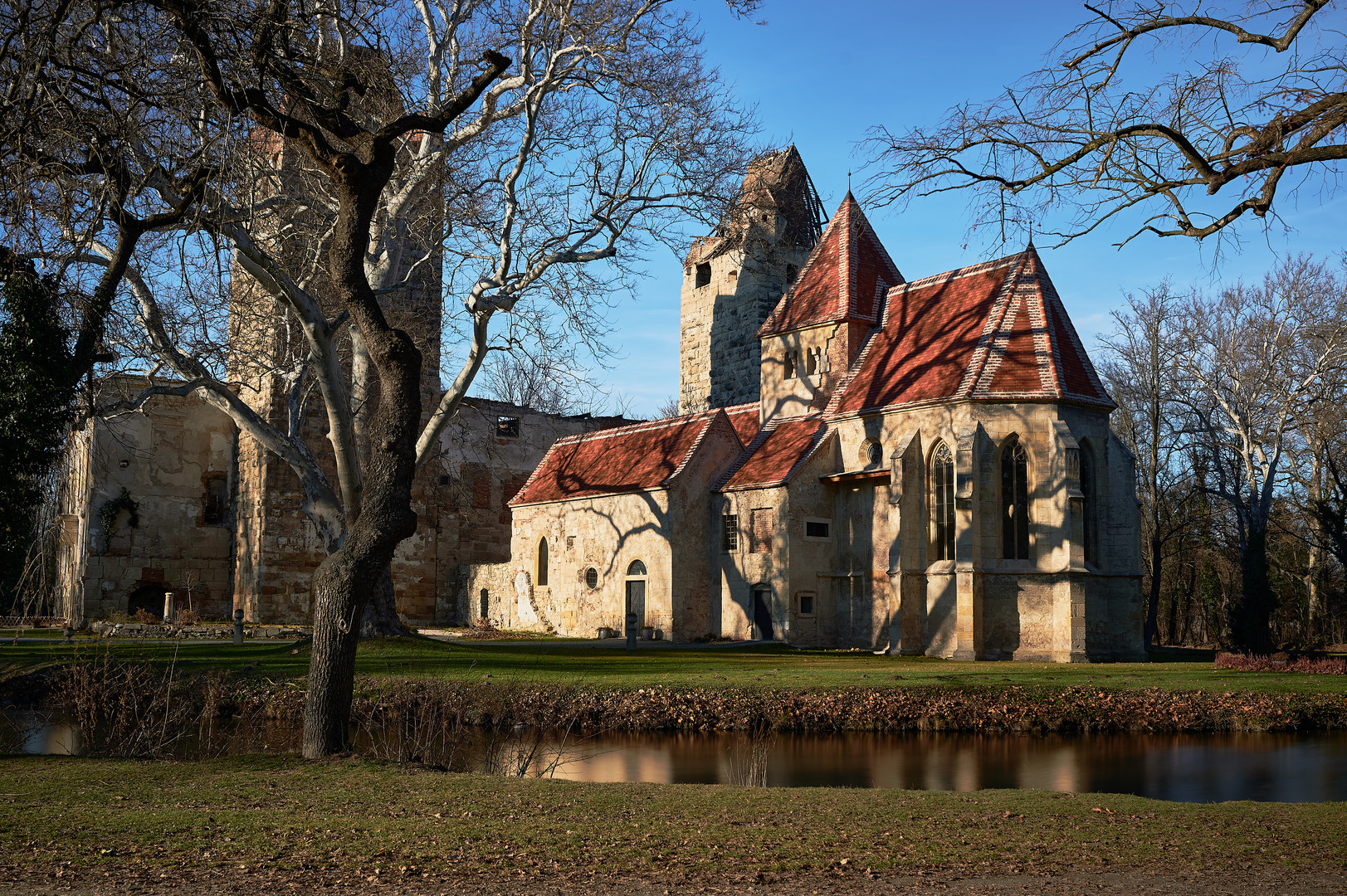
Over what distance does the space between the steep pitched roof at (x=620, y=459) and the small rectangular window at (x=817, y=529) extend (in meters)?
4.21

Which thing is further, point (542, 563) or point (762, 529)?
point (542, 563)

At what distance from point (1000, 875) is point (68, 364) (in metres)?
9.83

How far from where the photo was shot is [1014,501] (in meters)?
27.4

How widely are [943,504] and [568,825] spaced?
21850mm

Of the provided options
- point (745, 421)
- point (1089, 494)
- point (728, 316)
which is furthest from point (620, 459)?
point (1089, 494)

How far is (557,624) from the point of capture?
35.9m

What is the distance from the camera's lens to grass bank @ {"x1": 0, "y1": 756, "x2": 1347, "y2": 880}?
6691mm

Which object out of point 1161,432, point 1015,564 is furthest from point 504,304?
point 1161,432

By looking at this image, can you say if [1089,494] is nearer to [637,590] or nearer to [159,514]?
[637,590]

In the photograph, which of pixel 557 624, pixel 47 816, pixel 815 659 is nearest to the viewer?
pixel 47 816

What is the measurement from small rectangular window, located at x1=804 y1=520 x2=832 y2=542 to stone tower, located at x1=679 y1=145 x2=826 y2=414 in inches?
437

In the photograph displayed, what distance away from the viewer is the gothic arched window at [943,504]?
28141 millimetres

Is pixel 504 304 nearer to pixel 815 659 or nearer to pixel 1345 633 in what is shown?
pixel 815 659

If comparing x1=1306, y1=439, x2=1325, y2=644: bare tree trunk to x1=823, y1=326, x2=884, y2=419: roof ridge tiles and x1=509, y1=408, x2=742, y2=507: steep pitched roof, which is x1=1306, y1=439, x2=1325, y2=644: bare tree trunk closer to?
x1=823, y1=326, x2=884, y2=419: roof ridge tiles
